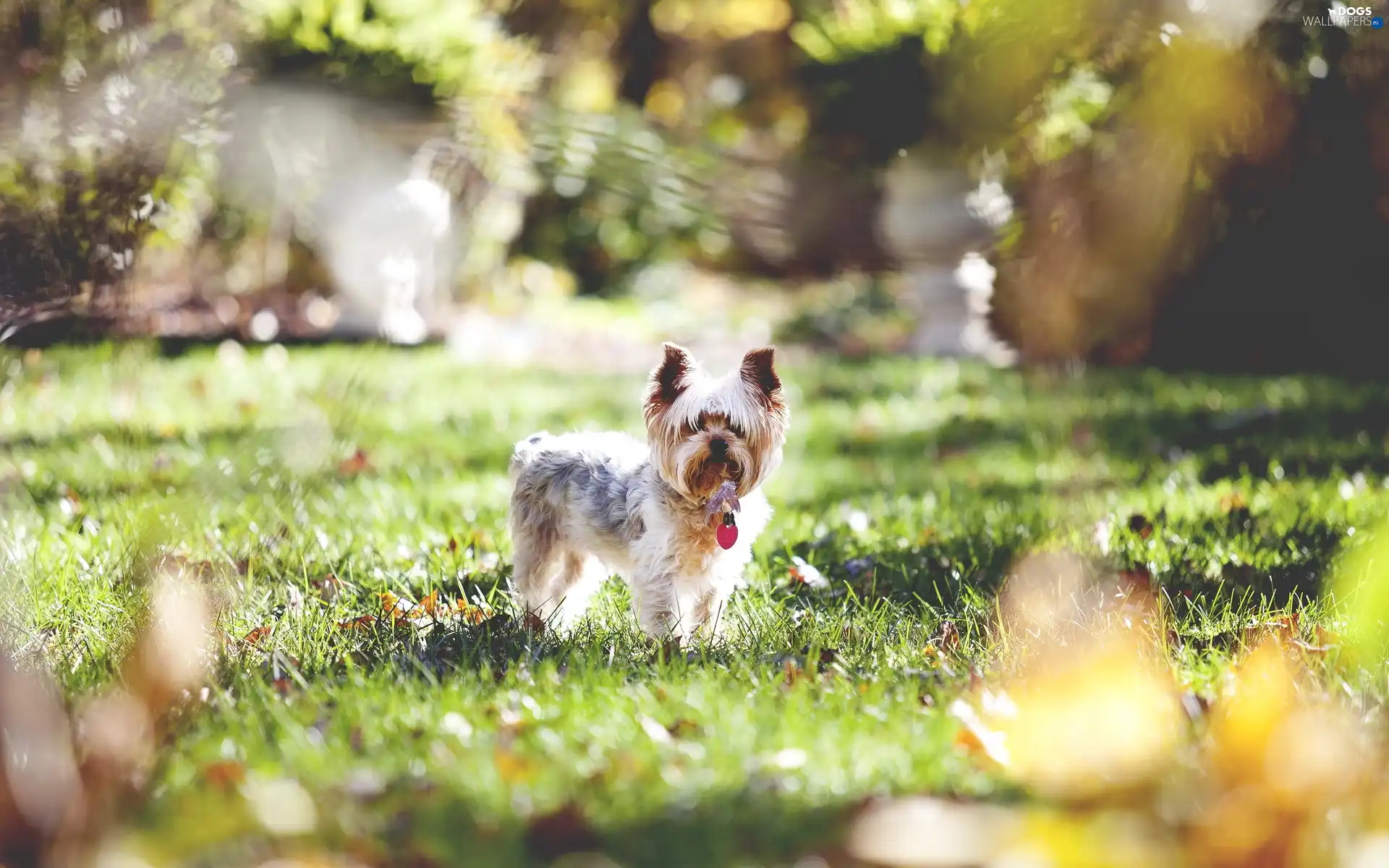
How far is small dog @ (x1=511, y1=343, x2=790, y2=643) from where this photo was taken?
3902 mm

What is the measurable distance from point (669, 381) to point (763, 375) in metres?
0.32

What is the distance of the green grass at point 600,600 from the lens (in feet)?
7.84

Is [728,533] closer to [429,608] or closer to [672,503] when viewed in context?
[672,503]

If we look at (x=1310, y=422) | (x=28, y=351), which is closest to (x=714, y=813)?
(x=1310, y=422)

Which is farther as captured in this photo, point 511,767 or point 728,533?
point 728,533

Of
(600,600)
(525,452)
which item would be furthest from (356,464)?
(600,600)

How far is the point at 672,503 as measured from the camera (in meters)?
4.05

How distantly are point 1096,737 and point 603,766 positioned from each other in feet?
3.63

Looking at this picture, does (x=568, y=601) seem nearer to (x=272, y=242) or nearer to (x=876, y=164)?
(x=876, y=164)

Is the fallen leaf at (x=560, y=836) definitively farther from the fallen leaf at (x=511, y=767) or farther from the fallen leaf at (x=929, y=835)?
the fallen leaf at (x=929, y=835)

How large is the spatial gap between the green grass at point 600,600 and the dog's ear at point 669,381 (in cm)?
75

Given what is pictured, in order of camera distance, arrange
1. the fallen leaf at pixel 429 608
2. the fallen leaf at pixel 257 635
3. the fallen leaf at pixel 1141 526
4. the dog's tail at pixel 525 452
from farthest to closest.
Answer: the fallen leaf at pixel 1141 526, the dog's tail at pixel 525 452, the fallen leaf at pixel 429 608, the fallen leaf at pixel 257 635

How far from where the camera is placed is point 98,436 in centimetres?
612

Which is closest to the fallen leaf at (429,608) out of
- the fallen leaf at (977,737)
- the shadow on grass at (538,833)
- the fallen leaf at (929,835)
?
the shadow on grass at (538,833)
